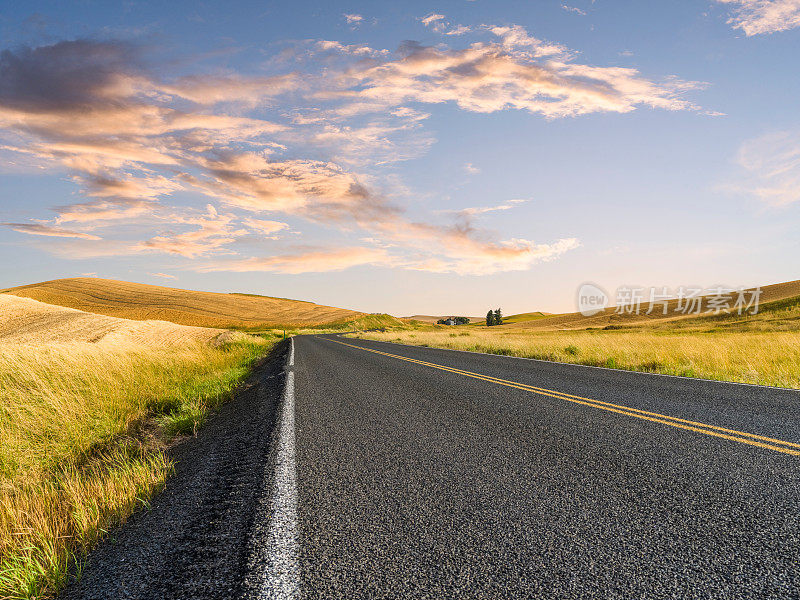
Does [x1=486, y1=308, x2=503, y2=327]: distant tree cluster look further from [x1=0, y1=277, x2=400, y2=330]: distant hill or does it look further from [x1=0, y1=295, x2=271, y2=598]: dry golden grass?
[x1=0, y1=295, x2=271, y2=598]: dry golden grass

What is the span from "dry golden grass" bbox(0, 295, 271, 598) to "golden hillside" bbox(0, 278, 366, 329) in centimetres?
6357

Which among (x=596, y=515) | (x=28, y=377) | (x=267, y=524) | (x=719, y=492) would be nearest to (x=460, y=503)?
(x=596, y=515)

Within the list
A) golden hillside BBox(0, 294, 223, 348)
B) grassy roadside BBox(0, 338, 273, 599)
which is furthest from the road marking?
golden hillside BBox(0, 294, 223, 348)

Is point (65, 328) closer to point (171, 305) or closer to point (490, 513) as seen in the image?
point (490, 513)

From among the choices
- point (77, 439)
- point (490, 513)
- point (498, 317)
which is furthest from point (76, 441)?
point (498, 317)

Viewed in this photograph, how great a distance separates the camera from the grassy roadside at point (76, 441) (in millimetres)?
2836

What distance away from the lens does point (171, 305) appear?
82562 mm

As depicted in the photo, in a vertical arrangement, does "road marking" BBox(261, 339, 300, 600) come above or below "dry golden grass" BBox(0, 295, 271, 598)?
above

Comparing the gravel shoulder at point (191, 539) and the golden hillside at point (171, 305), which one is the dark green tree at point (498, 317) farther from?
the gravel shoulder at point (191, 539)

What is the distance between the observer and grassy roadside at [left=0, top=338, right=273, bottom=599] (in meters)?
2.84

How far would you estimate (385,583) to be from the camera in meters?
2.02

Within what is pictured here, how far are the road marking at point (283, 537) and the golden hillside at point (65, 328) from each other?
63.9ft

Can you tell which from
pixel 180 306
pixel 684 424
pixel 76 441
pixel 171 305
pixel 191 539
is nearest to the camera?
pixel 191 539

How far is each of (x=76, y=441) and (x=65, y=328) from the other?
854 inches
